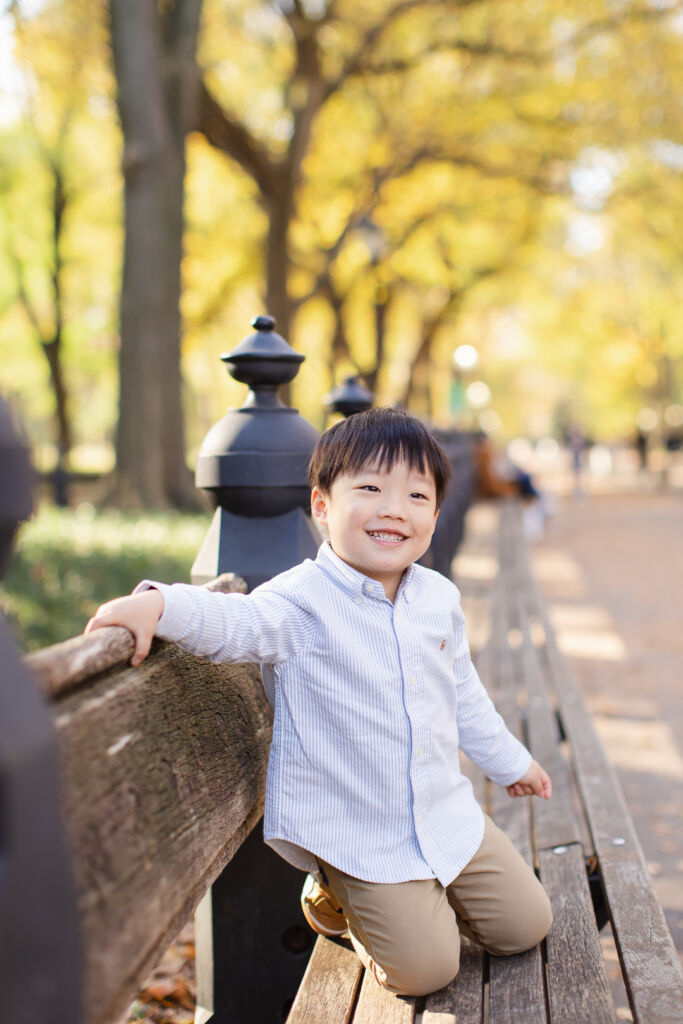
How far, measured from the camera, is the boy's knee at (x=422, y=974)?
1781 mm

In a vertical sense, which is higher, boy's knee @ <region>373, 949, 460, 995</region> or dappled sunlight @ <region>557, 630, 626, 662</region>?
boy's knee @ <region>373, 949, 460, 995</region>

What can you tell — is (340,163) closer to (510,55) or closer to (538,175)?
(538,175)

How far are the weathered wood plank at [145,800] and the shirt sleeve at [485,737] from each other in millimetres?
536

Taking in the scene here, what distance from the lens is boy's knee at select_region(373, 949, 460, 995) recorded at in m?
1.78

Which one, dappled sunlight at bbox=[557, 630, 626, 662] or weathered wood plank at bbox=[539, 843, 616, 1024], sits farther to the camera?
dappled sunlight at bbox=[557, 630, 626, 662]

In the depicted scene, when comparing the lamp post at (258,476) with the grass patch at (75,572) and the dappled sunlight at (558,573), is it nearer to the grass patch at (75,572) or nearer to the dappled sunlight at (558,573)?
the grass patch at (75,572)

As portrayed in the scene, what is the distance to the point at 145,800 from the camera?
1315mm

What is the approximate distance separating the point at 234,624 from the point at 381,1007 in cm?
77

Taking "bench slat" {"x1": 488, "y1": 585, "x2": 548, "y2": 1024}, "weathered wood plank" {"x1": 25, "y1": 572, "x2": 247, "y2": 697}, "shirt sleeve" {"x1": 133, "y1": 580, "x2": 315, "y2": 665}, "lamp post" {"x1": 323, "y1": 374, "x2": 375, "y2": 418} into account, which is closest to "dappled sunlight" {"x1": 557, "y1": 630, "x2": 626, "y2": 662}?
"lamp post" {"x1": 323, "y1": 374, "x2": 375, "y2": 418}

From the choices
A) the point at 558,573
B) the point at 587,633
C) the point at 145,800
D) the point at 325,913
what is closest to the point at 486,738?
the point at 325,913

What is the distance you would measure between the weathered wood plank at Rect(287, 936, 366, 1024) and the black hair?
97 centimetres

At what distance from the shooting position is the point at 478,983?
1.89 metres

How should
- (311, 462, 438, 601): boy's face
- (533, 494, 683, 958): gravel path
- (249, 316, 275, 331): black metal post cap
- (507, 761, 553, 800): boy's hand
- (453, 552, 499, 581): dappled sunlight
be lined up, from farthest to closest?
1. (453, 552, 499, 581): dappled sunlight
2. (533, 494, 683, 958): gravel path
3. (249, 316, 275, 331): black metal post cap
4. (507, 761, 553, 800): boy's hand
5. (311, 462, 438, 601): boy's face

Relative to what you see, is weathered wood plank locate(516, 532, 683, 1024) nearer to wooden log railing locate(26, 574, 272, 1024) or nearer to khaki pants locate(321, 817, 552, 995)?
khaki pants locate(321, 817, 552, 995)
